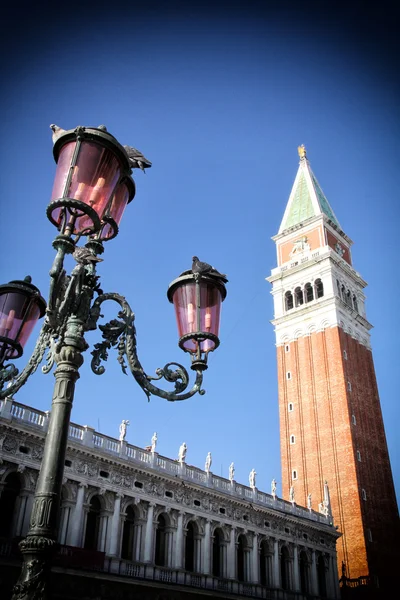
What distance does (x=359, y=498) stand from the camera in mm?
40125

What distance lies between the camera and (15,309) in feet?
25.0

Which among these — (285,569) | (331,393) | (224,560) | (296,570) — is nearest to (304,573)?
(296,570)

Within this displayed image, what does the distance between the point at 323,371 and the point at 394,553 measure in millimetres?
14502

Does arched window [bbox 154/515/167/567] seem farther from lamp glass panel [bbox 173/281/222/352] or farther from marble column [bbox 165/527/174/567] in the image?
lamp glass panel [bbox 173/281/222/352]

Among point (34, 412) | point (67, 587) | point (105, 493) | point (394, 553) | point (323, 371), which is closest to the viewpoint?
point (67, 587)

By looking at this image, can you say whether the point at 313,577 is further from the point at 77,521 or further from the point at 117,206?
the point at 117,206

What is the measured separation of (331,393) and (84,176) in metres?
42.4

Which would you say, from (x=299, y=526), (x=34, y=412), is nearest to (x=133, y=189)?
(x=34, y=412)

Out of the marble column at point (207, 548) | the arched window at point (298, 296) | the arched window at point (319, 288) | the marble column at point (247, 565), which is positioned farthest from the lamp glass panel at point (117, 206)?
the arched window at point (298, 296)

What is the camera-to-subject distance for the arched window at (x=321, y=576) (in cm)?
3384

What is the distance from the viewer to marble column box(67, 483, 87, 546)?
21188 millimetres

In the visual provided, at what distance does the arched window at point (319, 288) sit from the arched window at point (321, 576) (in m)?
22.7

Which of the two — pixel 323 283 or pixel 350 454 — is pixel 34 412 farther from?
pixel 323 283

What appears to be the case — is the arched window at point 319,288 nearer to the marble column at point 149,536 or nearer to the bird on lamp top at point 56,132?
the marble column at point 149,536
